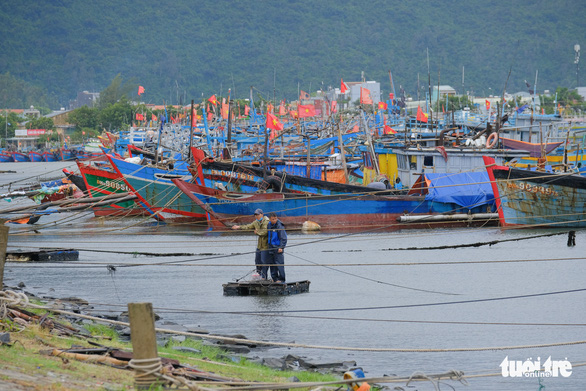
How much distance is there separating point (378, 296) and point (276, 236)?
3.23 m

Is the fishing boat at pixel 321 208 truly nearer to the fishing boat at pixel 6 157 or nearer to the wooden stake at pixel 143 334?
the wooden stake at pixel 143 334

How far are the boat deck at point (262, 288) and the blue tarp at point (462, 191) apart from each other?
13.3 m

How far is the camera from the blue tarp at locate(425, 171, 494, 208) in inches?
1112

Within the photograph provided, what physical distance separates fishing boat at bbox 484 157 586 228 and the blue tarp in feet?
4.34

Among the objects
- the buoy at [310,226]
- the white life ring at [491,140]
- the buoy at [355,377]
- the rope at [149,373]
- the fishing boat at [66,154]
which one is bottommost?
the buoy at [310,226]

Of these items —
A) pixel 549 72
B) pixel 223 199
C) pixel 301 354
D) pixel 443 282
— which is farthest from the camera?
pixel 549 72

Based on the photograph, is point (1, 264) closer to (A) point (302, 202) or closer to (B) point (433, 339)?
(B) point (433, 339)

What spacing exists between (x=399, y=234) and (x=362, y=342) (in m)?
15.6

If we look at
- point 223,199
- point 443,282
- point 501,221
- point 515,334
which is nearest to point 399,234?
point 501,221

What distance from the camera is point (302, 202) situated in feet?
93.7

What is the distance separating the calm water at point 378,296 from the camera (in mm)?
12406

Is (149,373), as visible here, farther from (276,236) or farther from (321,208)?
(321,208)

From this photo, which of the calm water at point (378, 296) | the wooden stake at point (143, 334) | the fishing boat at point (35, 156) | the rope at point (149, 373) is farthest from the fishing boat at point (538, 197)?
the fishing boat at point (35, 156)

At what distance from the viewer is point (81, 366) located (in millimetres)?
8211
